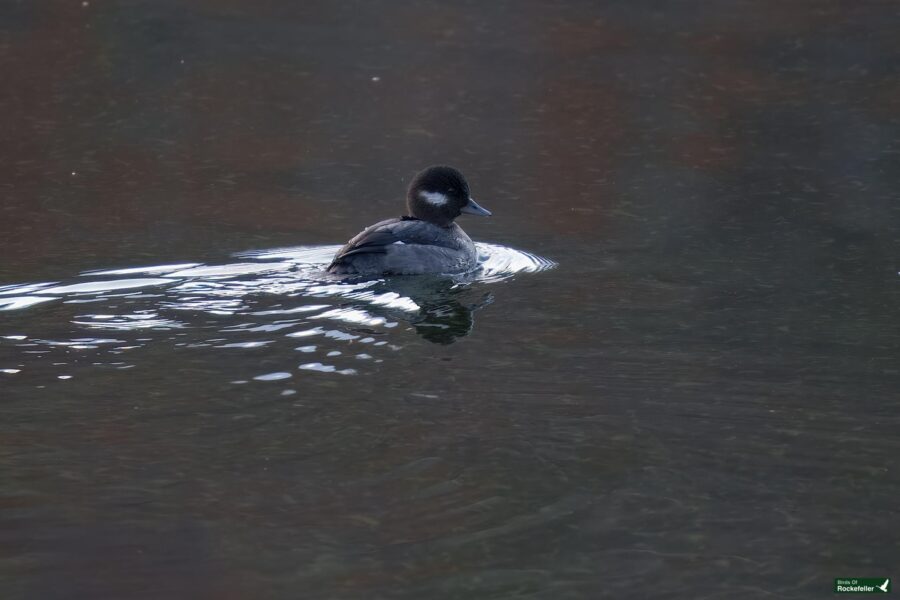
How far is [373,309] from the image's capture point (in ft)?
29.6

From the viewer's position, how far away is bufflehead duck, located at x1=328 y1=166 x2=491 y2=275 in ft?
32.3

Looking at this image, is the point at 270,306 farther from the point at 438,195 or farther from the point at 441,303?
the point at 438,195

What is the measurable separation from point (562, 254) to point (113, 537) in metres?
5.79

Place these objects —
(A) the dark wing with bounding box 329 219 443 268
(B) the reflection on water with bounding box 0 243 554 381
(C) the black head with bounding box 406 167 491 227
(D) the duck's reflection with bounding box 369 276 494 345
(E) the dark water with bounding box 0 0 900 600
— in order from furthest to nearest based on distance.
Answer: (C) the black head with bounding box 406 167 491 227, (A) the dark wing with bounding box 329 219 443 268, (D) the duck's reflection with bounding box 369 276 494 345, (B) the reflection on water with bounding box 0 243 554 381, (E) the dark water with bounding box 0 0 900 600

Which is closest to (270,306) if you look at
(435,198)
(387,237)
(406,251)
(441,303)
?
(441,303)

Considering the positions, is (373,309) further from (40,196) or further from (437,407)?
(40,196)

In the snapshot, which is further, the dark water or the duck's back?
the duck's back

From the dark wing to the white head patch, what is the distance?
2.03 feet

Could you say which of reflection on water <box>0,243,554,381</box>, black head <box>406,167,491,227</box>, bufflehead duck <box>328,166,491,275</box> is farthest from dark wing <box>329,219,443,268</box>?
black head <box>406,167,491,227</box>

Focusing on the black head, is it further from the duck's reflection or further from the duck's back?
the duck's reflection

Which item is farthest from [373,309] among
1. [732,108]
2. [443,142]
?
[732,108]

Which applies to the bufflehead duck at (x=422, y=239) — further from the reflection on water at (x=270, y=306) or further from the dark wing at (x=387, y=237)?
the reflection on water at (x=270, y=306)

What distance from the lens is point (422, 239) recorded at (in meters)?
10.2

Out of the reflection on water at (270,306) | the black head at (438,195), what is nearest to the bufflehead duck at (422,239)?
the black head at (438,195)
